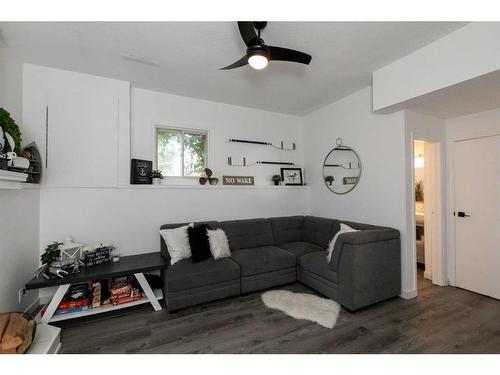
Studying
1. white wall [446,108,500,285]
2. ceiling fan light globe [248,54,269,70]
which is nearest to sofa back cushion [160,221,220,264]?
ceiling fan light globe [248,54,269,70]

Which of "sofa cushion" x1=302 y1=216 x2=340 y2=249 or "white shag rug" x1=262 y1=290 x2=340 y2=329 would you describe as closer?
"white shag rug" x1=262 y1=290 x2=340 y2=329

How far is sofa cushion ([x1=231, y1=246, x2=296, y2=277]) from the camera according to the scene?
2851 mm

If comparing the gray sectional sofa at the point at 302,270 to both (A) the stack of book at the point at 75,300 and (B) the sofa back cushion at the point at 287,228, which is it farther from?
(A) the stack of book at the point at 75,300

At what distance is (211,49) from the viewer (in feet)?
7.55

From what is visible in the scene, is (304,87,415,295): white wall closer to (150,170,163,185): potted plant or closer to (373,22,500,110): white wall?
(373,22,500,110): white wall

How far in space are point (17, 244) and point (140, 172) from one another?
1.40 metres

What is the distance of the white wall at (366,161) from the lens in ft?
9.34

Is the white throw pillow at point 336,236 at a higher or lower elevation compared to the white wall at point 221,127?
lower

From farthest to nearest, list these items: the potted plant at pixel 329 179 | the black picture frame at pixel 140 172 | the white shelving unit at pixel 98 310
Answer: the potted plant at pixel 329 179
the black picture frame at pixel 140 172
the white shelving unit at pixel 98 310

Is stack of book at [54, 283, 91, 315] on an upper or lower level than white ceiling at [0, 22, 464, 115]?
lower

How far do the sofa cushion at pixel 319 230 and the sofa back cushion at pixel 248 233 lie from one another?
65cm

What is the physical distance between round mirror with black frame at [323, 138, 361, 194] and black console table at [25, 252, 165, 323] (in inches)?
110

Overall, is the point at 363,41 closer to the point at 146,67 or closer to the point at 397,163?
the point at 397,163

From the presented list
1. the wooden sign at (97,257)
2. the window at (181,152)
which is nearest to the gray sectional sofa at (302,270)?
the wooden sign at (97,257)
